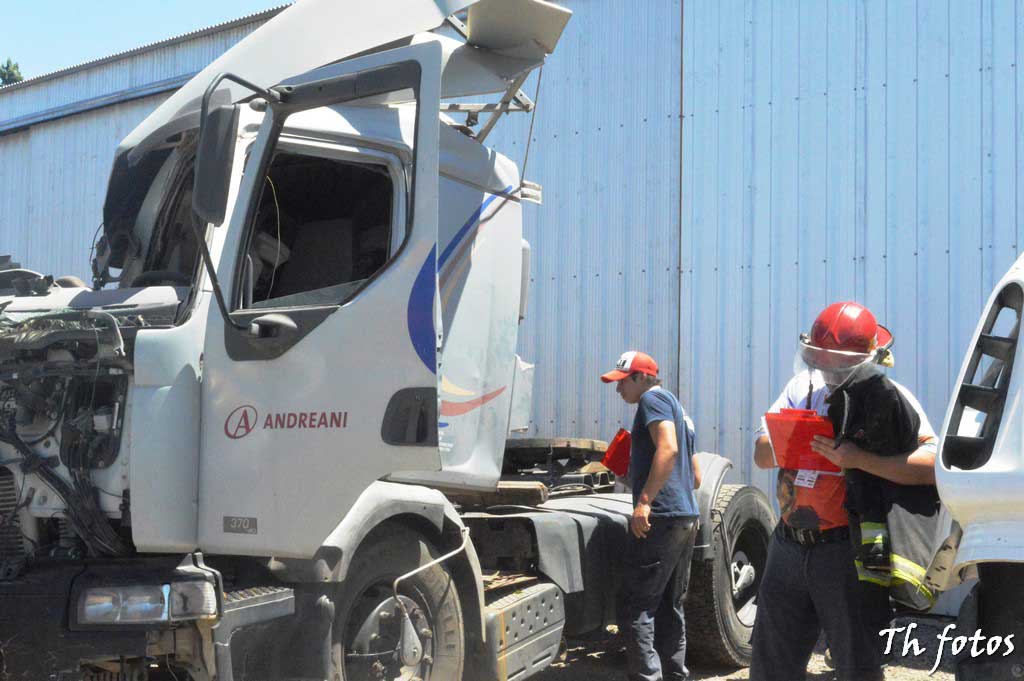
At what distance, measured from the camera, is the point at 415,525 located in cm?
461

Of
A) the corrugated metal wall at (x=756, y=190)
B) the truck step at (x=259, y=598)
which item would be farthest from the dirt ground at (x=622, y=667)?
the truck step at (x=259, y=598)

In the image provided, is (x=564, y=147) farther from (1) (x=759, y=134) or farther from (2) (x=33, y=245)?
(2) (x=33, y=245)

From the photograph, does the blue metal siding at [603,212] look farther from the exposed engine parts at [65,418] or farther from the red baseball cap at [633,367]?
the exposed engine parts at [65,418]

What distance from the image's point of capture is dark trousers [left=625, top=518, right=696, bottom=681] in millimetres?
5578

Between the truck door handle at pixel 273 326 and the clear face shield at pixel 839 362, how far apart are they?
1.96 meters

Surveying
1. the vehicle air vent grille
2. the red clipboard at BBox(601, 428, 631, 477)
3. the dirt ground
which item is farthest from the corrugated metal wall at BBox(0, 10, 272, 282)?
the vehicle air vent grille

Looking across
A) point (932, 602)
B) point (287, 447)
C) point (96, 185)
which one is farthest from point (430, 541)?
point (96, 185)

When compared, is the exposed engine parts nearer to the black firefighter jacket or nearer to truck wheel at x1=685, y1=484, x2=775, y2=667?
the black firefighter jacket

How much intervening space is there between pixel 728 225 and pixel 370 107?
201 inches

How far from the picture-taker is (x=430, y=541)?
4.70 metres

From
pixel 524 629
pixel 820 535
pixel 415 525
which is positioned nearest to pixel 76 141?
pixel 415 525

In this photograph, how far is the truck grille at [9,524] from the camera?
12.9 ft

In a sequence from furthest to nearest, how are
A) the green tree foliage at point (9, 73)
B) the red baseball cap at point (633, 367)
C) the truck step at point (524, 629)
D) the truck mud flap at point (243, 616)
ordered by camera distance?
the green tree foliage at point (9, 73), the red baseball cap at point (633, 367), the truck step at point (524, 629), the truck mud flap at point (243, 616)

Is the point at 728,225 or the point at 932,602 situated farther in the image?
the point at 728,225
